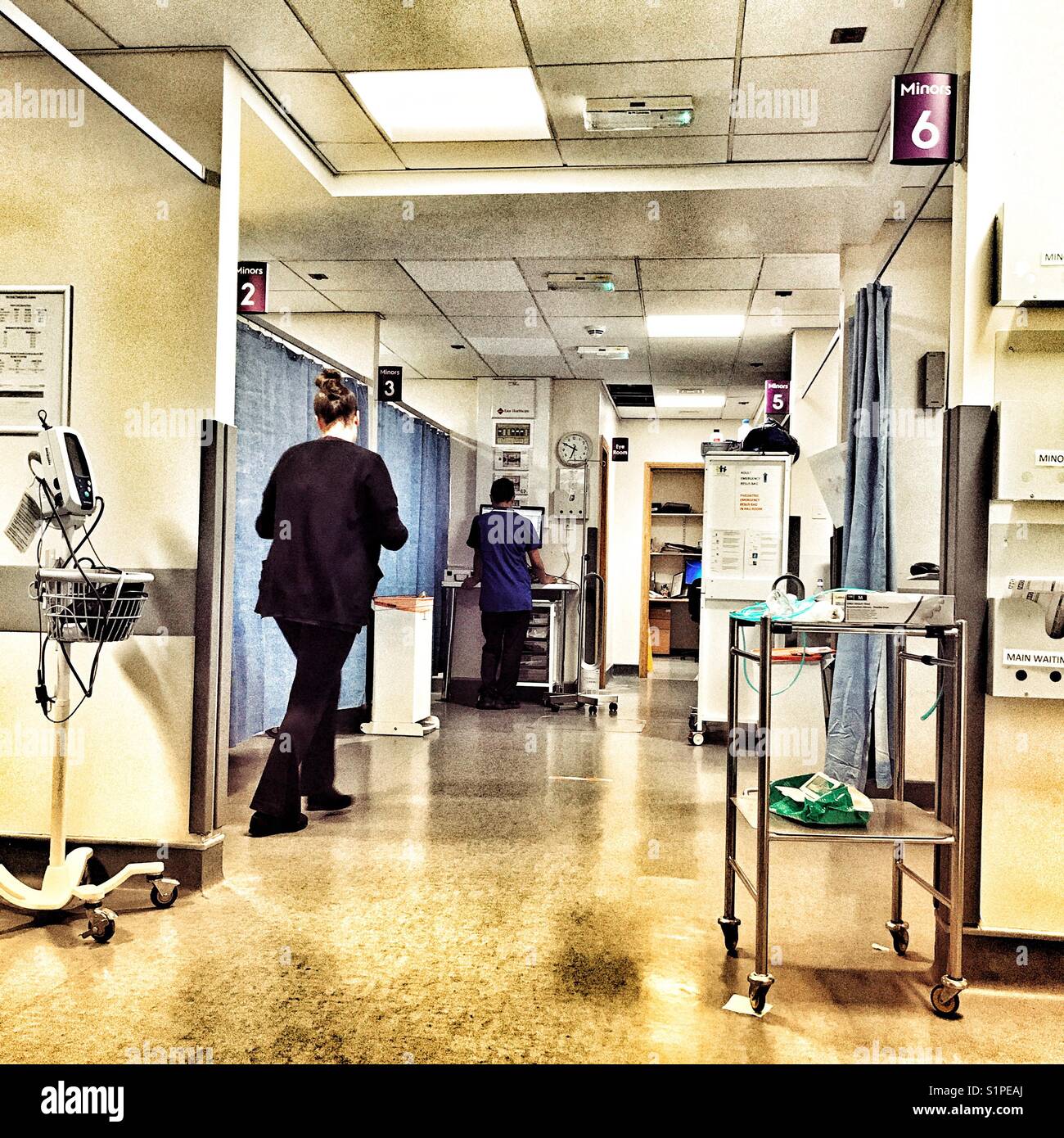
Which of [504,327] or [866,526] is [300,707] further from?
[504,327]

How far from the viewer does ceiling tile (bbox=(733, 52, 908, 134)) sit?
371 centimetres

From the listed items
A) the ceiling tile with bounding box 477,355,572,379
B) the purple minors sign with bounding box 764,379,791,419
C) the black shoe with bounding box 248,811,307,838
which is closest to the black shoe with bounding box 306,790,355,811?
the black shoe with bounding box 248,811,307,838

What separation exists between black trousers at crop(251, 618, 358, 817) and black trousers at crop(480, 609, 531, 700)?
3.55 meters

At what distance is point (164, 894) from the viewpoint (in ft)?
10.2

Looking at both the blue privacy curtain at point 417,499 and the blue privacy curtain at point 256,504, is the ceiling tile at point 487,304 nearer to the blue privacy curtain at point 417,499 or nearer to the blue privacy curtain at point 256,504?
the blue privacy curtain at point 417,499

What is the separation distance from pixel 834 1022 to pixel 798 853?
5.22 feet

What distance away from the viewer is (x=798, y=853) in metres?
3.94

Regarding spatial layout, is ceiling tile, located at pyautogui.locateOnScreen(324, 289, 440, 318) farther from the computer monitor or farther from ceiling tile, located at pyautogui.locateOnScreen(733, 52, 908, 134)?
ceiling tile, located at pyautogui.locateOnScreen(733, 52, 908, 134)

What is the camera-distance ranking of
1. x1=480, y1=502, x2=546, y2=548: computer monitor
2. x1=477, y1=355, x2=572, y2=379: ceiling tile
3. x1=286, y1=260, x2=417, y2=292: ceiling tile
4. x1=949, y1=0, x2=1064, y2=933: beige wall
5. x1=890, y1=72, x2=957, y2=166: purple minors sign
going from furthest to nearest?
x1=477, y1=355, x2=572, y2=379: ceiling tile < x1=480, y1=502, x2=546, y2=548: computer monitor < x1=286, y1=260, x2=417, y2=292: ceiling tile < x1=890, y1=72, x2=957, y2=166: purple minors sign < x1=949, y1=0, x2=1064, y2=933: beige wall

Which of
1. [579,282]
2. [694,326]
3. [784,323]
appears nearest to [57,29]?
[579,282]

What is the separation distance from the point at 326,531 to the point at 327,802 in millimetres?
1182

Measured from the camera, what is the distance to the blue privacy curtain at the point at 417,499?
7.19m
